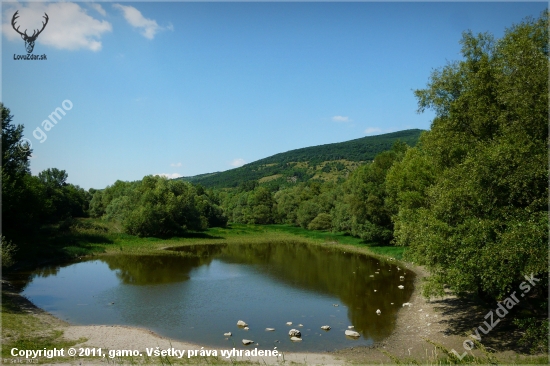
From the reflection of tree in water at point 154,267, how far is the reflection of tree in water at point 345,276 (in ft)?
16.7

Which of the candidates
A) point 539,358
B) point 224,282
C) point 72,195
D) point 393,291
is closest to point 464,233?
point 539,358

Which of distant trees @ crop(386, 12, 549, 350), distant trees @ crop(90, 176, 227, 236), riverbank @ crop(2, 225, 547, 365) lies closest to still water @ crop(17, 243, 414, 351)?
riverbank @ crop(2, 225, 547, 365)

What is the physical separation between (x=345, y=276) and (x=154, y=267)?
20187 millimetres

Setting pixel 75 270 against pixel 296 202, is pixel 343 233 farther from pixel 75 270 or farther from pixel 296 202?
pixel 75 270

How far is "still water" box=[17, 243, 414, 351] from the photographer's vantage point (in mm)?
21250

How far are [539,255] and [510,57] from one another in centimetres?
941

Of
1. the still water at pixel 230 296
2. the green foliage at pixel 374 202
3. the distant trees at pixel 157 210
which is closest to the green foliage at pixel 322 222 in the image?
the distant trees at pixel 157 210

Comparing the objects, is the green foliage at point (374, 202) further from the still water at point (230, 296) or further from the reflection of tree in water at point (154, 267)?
the reflection of tree in water at point (154, 267)

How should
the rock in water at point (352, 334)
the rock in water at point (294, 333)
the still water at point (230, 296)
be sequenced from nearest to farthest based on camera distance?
the rock in water at point (294, 333) < the rock in water at point (352, 334) < the still water at point (230, 296)

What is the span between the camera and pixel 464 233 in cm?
1681

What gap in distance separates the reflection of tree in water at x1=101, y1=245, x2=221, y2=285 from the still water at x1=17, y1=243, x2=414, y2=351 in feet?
0.32

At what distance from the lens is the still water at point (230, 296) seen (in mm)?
21250

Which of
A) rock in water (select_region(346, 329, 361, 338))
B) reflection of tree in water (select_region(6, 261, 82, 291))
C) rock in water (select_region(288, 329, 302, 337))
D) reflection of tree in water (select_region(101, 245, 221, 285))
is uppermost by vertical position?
reflection of tree in water (select_region(6, 261, 82, 291))

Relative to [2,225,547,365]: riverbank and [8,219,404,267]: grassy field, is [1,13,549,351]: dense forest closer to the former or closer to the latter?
[2,225,547,365]: riverbank
